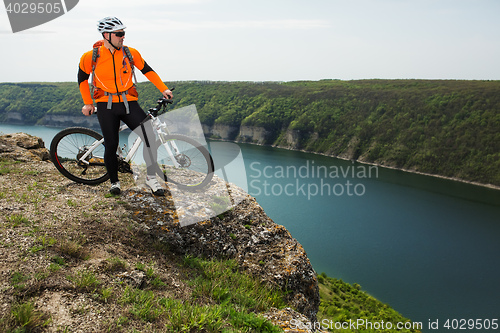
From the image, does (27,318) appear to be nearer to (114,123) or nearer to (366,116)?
(114,123)

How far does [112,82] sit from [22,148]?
5.42 meters

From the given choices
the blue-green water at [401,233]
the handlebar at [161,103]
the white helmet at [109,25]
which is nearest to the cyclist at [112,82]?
the white helmet at [109,25]

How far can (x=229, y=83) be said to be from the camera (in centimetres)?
19125

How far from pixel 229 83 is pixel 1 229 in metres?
194

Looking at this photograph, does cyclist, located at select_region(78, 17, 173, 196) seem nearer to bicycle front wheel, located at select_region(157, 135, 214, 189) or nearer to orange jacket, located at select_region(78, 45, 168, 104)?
orange jacket, located at select_region(78, 45, 168, 104)

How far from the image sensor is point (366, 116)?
132 meters

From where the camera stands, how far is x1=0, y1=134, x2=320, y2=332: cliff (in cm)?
307

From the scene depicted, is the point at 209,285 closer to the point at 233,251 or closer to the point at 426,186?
the point at 233,251

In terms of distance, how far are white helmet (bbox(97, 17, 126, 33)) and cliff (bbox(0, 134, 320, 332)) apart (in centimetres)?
294

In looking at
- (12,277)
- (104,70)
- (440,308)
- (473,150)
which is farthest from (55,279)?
(473,150)

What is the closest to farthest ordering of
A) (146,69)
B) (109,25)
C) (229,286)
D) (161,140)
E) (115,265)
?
1. (115,265)
2. (229,286)
3. (109,25)
4. (146,69)
5. (161,140)

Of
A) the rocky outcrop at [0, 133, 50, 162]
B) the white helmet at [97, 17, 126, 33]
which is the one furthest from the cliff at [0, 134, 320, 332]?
the white helmet at [97, 17, 126, 33]

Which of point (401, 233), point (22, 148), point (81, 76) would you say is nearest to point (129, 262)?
point (81, 76)

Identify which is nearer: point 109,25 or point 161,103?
point 109,25
